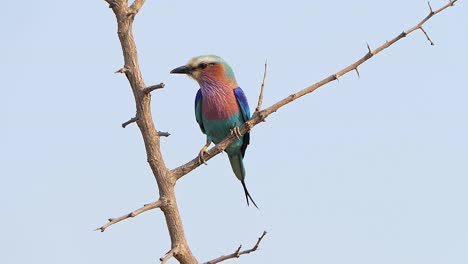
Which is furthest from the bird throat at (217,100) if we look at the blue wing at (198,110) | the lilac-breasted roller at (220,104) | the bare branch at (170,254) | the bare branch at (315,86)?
the bare branch at (170,254)

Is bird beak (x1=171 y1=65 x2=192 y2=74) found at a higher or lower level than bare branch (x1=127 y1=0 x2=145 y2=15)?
lower

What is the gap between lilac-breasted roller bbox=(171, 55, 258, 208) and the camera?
7.39m

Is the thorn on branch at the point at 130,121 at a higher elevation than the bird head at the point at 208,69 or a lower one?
lower

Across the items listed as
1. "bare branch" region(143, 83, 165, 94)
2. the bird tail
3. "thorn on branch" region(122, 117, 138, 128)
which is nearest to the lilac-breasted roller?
the bird tail

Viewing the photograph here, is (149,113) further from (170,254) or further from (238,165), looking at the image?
(238,165)

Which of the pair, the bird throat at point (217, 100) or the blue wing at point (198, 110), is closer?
the bird throat at point (217, 100)

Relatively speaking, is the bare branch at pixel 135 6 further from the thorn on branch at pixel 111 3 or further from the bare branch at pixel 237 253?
the bare branch at pixel 237 253

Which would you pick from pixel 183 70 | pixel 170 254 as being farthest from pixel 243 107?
pixel 170 254

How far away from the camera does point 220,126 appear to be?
743 centimetres

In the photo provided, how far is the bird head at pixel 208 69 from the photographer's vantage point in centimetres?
725

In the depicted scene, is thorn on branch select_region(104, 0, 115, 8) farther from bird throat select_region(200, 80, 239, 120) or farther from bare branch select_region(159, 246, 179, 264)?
bird throat select_region(200, 80, 239, 120)

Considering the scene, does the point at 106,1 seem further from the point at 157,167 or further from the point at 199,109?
the point at 199,109

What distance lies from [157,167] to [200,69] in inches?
108

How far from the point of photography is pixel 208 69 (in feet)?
24.3
